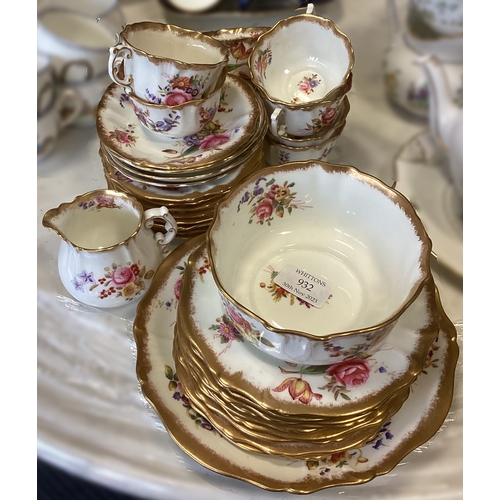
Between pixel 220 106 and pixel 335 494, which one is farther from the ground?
pixel 220 106

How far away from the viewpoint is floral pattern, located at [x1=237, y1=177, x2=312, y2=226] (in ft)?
1.98

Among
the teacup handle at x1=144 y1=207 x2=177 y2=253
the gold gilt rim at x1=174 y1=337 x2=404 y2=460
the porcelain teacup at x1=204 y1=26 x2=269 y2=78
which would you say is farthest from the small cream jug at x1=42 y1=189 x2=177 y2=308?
the porcelain teacup at x1=204 y1=26 x2=269 y2=78

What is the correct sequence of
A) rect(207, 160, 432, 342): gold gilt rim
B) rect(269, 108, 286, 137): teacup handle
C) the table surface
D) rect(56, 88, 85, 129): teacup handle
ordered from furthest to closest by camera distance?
rect(56, 88, 85, 129): teacup handle < rect(269, 108, 286, 137): teacup handle < the table surface < rect(207, 160, 432, 342): gold gilt rim

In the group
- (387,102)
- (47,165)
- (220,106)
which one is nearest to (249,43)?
(220,106)

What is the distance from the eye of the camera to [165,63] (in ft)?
1.93

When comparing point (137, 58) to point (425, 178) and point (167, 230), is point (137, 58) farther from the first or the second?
point (425, 178)

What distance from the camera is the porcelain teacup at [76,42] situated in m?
0.86

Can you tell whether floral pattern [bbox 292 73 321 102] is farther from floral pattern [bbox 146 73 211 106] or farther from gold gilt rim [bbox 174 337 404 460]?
gold gilt rim [bbox 174 337 404 460]

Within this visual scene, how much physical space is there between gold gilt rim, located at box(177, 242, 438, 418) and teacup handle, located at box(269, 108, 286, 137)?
29cm

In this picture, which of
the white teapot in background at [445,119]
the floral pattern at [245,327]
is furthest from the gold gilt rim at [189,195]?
the white teapot in background at [445,119]

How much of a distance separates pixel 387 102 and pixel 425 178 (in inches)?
6.8

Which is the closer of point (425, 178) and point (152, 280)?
point (152, 280)

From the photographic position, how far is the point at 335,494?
0.56 m

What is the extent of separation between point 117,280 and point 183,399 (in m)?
0.18
